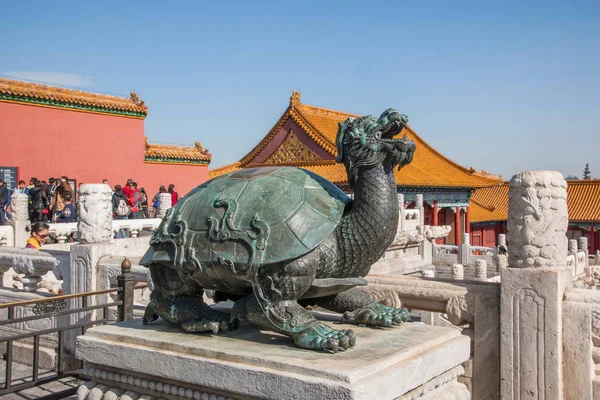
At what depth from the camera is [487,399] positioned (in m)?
3.60

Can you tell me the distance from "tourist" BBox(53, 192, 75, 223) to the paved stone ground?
453 cm

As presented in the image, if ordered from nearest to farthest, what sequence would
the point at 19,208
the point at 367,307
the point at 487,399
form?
the point at 367,307 < the point at 487,399 < the point at 19,208

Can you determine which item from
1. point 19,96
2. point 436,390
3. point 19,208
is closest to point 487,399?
point 436,390

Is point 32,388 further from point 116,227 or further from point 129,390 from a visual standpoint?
point 116,227

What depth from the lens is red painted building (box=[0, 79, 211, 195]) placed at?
15102 mm

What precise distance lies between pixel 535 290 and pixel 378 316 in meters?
1.08

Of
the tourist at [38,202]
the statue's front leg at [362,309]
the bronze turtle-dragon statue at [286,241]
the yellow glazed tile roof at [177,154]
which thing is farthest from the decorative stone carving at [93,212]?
the yellow glazed tile roof at [177,154]

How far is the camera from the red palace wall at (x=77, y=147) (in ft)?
49.5

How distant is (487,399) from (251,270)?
6.46ft

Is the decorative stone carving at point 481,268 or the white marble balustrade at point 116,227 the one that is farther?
the decorative stone carving at point 481,268

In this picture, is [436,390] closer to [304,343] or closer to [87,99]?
[304,343]

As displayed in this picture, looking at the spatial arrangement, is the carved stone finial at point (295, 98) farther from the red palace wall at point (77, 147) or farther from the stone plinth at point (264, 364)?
the stone plinth at point (264, 364)

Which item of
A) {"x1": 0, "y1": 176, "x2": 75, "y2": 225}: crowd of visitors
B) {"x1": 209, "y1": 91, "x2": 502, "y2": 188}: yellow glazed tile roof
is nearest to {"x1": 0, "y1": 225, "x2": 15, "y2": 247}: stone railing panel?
{"x1": 0, "y1": 176, "x2": 75, "y2": 225}: crowd of visitors

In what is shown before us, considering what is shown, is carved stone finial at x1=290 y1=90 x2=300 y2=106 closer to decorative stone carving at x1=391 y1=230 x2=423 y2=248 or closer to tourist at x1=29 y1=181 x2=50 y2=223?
decorative stone carving at x1=391 y1=230 x2=423 y2=248
